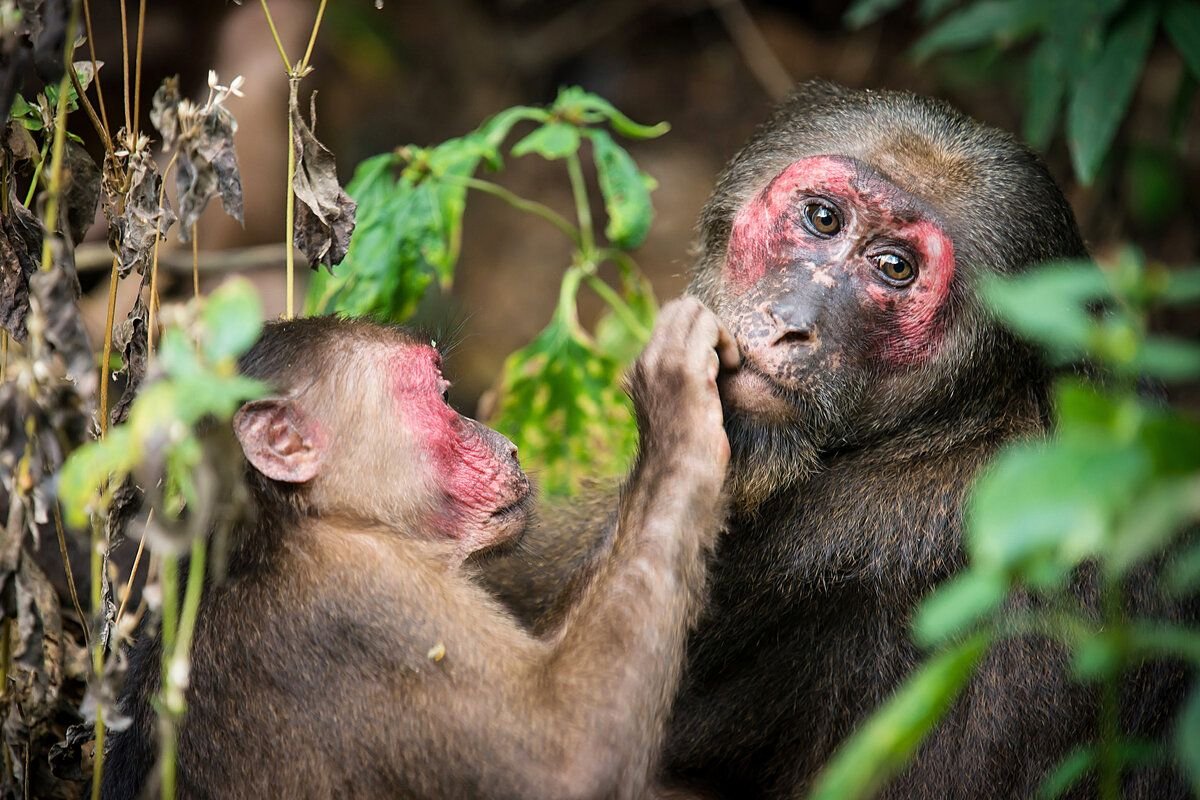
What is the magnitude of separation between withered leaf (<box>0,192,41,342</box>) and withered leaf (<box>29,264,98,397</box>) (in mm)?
804

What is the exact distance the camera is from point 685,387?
397 centimetres

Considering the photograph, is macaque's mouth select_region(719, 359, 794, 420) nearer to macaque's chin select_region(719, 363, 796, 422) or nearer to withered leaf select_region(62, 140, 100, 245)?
macaque's chin select_region(719, 363, 796, 422)

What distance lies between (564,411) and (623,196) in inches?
41.7

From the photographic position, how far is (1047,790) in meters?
2.67

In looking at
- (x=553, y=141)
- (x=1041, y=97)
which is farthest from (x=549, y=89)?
(x=1041, y=97)

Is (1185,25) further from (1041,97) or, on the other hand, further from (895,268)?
(895,268)

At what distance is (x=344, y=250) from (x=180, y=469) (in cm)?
189

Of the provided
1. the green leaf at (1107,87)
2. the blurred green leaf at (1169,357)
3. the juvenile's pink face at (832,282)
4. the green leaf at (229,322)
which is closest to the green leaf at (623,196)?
the juvenile's pink face at (832,282)

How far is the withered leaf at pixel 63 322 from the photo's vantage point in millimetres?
3150

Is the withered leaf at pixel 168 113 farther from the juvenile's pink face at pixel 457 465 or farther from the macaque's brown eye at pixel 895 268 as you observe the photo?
the macaque's brown eye at pixel 895 268

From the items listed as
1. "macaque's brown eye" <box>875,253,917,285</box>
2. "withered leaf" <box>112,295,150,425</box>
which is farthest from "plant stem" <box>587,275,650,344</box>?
"withered leaf" <box>112,295,150,425</box>

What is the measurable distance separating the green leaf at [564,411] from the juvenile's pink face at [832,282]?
1.86 meters

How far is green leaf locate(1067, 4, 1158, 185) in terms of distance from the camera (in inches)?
194

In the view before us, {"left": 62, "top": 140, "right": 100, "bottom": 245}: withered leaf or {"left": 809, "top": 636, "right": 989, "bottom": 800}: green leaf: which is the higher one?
{"left": 62, "top": 140, "right": 100, "bottom": 245}: withered leaf
